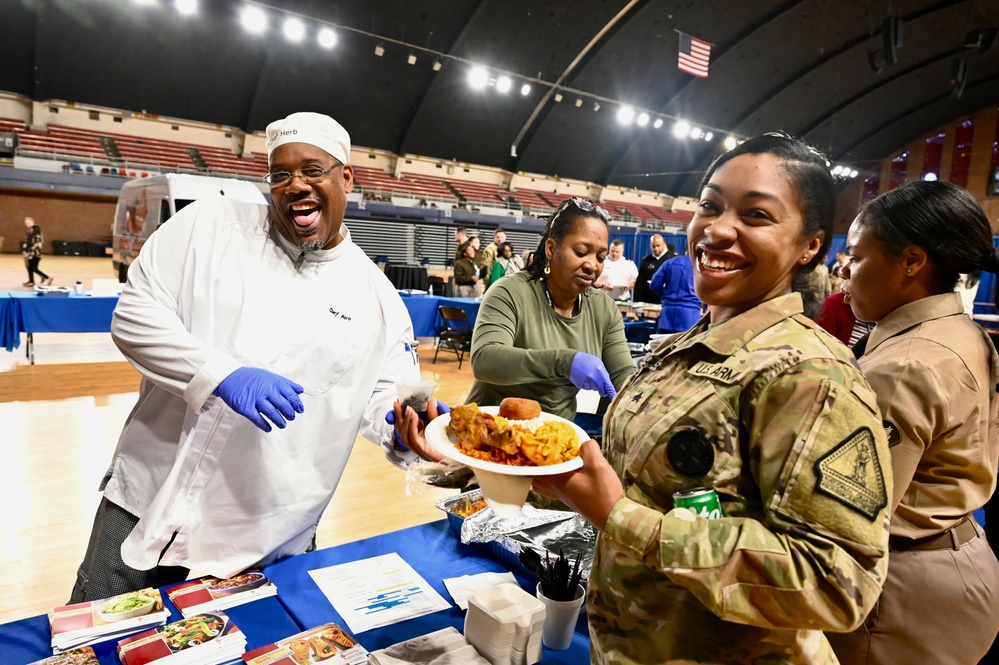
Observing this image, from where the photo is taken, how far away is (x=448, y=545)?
1810 millimetres

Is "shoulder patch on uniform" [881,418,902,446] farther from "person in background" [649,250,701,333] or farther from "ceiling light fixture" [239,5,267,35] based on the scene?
"ceiling light fixture" [239,5,267,35]

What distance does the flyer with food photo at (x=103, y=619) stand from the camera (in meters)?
1.25

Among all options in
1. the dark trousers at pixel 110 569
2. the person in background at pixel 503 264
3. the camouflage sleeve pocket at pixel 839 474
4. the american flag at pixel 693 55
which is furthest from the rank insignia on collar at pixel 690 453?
the american flag at pixel 693 55

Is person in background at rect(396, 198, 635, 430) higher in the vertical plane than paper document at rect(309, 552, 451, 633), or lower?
higher

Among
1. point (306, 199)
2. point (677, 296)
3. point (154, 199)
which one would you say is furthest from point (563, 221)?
point (154, 199)

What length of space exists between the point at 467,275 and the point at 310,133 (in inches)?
325

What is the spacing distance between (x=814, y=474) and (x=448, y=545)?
130 cm

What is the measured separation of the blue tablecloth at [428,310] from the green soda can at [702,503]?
Answer: 7.89 meters

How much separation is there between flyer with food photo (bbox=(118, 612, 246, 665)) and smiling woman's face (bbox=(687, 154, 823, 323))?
3.94ft

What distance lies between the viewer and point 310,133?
1.74 m

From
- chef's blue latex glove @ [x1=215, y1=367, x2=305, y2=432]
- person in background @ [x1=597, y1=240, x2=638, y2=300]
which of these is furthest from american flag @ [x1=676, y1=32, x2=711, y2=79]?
chef's blue latex glove @ [x1=215, y1=367, x2=305, y2=432]

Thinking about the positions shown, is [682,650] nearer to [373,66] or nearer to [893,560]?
[893,560]

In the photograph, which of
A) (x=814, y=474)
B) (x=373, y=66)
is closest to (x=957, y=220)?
(x=814, y=474)

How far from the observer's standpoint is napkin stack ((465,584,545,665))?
121cm
